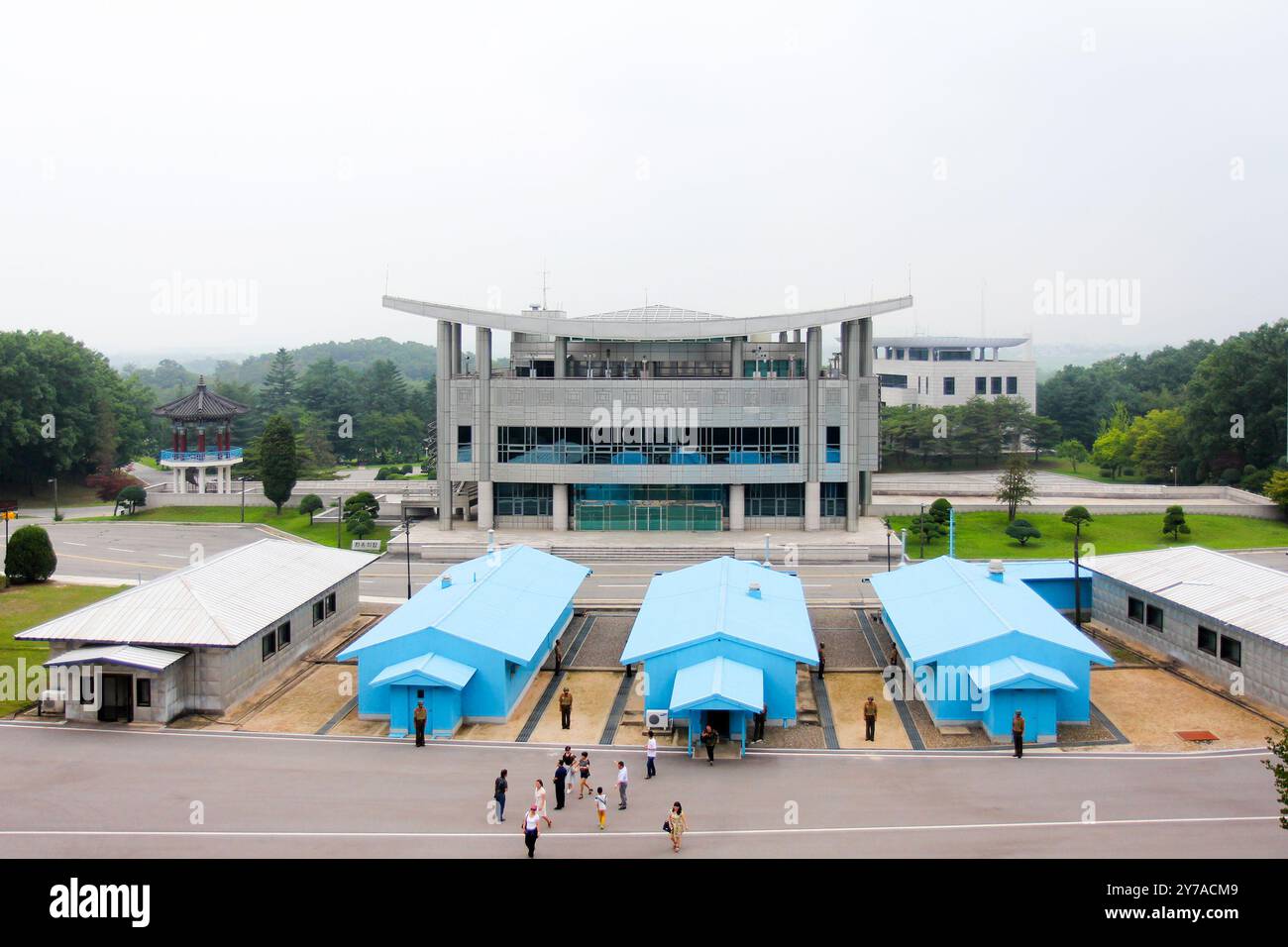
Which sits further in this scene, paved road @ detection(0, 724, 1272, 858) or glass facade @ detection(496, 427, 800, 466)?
glass facade @ detection(496, 427, 800, 466)

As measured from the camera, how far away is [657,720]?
2445 centimetres

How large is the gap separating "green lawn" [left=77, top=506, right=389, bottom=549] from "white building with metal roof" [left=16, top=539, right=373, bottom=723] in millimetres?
22814

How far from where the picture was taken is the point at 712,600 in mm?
28094

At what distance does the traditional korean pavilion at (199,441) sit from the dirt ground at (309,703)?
127ft

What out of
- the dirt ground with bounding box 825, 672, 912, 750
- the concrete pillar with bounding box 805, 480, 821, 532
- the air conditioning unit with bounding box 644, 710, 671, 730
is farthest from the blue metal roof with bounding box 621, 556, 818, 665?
the concrete pillar with bounding box 805, 480, 821, 532

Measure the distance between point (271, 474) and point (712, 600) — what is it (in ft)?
117

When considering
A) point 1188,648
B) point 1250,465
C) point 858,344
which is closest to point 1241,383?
point 1250,465

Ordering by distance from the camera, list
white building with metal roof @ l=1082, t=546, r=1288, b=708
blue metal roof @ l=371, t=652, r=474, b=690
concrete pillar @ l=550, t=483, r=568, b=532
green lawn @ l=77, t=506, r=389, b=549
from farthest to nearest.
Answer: green lawn @ l=77, t=506, r=389, b=549 < concrete pillar @ l=550, t=483, r=568, b=532 < white building with metal roof @ l=1082, t=546, r=1288, b=708 < blue metal roof @ l=371, t=652, r=474, b=690

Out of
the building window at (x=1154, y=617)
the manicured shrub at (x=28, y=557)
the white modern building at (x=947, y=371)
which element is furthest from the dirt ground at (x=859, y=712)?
the white modern building at (x=947, y=371)

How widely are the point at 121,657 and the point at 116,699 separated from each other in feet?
5.05

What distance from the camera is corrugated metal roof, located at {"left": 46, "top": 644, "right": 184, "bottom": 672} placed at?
78.6 ft

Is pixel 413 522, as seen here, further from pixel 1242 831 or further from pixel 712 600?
pixel 1242 831

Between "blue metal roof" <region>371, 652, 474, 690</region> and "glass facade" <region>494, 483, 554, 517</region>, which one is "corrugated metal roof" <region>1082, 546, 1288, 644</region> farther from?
"glass facade" <region>494, 483, 554, 517</region>

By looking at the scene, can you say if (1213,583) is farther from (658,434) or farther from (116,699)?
(116,699)
